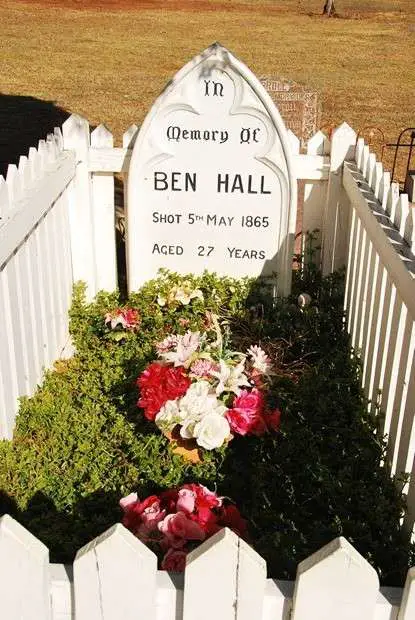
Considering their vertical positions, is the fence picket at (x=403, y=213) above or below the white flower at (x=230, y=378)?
above

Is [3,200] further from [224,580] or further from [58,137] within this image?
[224,580]

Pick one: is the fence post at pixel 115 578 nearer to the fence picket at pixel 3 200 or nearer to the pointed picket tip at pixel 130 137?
the fence picket at pixel 3 200

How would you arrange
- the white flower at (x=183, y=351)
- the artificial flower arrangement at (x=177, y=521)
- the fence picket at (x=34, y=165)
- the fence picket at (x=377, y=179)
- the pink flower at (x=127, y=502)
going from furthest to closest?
the fence picket at (x=377, y=179) → the fence picket at (x=34, y=165) → the white flower at (x=183, y=351) → the pink flower at (x=127, y=502) → the artificial flower arrangement at (x=177, y=521)

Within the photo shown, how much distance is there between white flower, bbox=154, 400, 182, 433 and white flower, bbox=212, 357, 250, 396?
227mm

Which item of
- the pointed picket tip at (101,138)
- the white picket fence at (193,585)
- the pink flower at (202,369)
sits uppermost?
the pointed picket tip at (101,138)

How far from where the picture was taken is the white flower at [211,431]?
118 inches

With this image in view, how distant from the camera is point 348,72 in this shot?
62.3 ft

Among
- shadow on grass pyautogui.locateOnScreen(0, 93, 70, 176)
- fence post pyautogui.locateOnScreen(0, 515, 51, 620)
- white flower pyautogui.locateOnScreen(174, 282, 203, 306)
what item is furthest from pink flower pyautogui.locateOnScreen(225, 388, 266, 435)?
shadow on grass pyautogui.locateOnScreen(0, 93, 70, 176)

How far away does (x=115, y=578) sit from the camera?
1.50 m

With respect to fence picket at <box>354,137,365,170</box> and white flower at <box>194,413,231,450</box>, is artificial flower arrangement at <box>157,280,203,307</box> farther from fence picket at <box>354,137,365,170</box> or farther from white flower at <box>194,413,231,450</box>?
white flower at <box>194,413,231,450</box>

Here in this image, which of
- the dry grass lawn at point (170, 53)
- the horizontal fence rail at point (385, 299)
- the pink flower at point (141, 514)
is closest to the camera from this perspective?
the pink flower at point (141, 514)

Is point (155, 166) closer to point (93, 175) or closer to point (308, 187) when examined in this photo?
point (93, 175)

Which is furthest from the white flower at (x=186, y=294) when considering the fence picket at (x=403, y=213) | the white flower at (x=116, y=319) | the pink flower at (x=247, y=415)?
the fence picket at (x=403, y=213)

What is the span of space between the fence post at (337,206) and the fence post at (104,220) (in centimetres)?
138
